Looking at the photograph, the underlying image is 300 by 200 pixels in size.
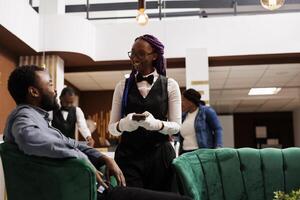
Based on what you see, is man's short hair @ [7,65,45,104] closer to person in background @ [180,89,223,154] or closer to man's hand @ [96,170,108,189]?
man's hand @ [96,170,108,189]

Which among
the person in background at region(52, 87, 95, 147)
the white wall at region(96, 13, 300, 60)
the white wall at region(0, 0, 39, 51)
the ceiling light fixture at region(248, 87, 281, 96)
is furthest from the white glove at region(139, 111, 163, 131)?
the ceiling light fixture at region(248, 87, 281, 96)

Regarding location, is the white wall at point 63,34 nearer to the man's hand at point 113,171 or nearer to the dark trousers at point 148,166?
the dark trousers at point 148,166

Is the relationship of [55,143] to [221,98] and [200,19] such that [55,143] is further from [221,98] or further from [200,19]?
[221,98]

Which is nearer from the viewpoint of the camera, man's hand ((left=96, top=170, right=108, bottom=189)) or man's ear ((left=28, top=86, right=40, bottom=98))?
man's hand ((left=96, top=170, right=108, bottom=189))

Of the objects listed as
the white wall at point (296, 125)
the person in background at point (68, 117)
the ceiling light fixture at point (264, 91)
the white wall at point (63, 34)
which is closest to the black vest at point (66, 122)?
the person in background at point (68, 117)

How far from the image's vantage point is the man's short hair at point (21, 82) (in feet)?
6.36

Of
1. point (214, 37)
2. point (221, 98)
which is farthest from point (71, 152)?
point (221, 98)

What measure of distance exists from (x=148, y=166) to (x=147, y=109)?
30 cm

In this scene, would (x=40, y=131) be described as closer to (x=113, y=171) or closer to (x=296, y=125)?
(x=113, y=171)

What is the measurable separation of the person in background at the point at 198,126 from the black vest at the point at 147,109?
6.29ft

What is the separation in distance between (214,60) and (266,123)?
9.18 metres

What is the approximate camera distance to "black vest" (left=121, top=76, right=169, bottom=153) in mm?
2184

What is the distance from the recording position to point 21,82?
1942 millimetres

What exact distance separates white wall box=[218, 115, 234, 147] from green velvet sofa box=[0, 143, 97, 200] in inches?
569
